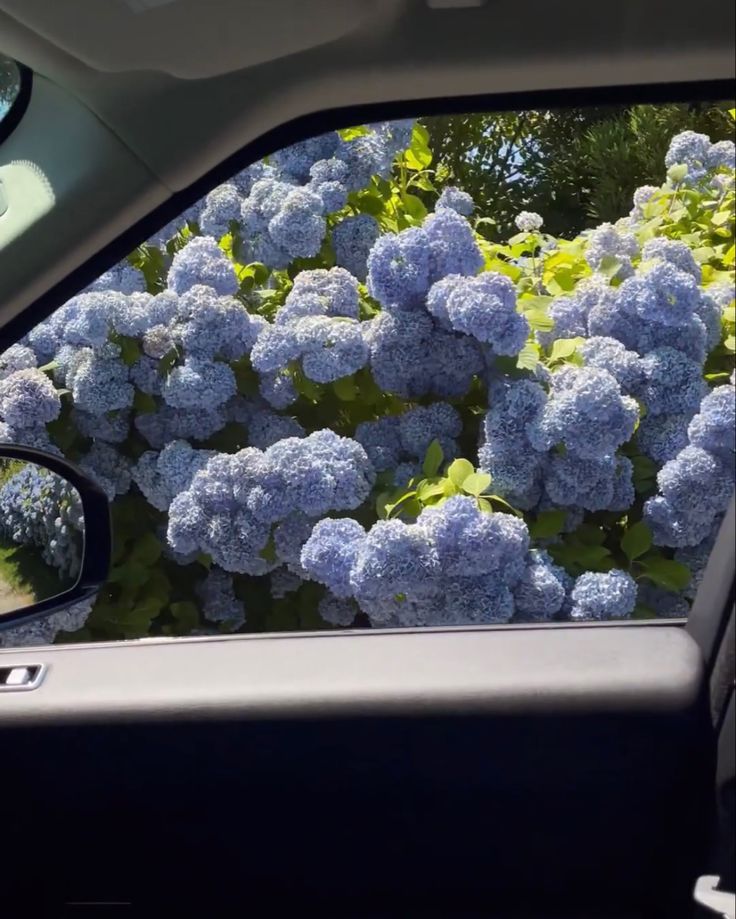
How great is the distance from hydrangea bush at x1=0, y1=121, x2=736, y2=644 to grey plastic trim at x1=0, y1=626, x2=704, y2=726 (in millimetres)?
229

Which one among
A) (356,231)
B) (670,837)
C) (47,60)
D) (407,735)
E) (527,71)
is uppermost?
(47,60)

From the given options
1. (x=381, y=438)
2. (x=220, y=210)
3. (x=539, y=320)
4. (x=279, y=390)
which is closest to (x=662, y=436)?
(x=539, y=320)

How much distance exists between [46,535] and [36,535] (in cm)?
3

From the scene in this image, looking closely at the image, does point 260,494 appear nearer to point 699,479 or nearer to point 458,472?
point 458,472

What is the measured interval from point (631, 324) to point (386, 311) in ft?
1.57

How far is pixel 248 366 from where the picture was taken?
238 cm

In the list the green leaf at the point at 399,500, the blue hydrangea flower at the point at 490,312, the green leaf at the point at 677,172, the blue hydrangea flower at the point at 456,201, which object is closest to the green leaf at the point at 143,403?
the green leaf at the point at 399,500

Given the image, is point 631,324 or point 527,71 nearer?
point 527,71

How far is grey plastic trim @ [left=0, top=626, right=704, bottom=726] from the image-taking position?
179 centimetres

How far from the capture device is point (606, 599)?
6.88ft

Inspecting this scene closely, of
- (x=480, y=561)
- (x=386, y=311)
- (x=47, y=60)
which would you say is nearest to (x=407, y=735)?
(x=480, y=561)

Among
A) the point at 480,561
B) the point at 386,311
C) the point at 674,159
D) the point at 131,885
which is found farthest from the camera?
the point at 386,311

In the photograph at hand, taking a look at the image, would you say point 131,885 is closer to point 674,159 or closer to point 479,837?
point 479,837

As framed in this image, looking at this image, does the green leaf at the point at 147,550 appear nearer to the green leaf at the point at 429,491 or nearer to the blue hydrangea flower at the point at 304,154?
the green leaf at the point at 429,491
